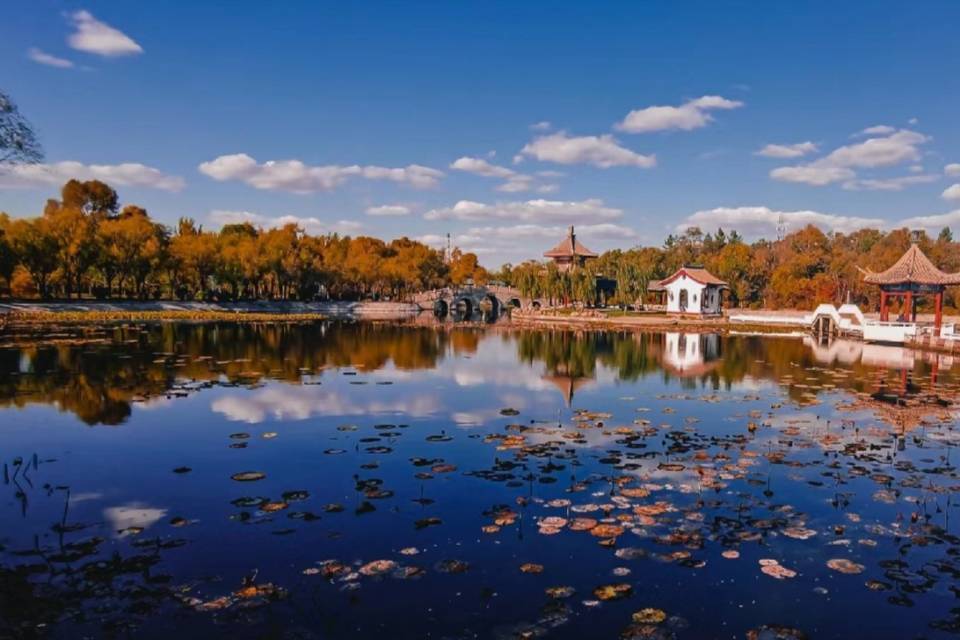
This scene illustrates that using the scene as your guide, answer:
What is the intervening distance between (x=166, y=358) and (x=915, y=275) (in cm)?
5465

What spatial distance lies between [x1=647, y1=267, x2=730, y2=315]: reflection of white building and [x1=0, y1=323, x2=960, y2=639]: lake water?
5727cm

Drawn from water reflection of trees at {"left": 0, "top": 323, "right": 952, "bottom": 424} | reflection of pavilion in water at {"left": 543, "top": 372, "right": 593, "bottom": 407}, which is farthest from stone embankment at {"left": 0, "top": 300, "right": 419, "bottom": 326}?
reflection of pavilion in water at {"left": 543, "top": 372, "right": 593, "bottom": 407}

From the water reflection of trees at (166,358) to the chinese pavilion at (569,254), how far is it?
58.0 meters

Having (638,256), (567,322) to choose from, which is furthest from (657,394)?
(638,256)

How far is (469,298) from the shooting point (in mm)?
105375

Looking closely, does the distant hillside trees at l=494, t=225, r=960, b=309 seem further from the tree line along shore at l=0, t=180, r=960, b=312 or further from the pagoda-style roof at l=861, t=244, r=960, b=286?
the pagoda-style roof at l=861, t=244, r=960, b=286

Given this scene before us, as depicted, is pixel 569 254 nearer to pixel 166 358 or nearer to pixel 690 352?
pixel 690 352

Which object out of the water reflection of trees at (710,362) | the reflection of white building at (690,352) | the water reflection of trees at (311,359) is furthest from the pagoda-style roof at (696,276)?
the water reflection of trees at (710,362)

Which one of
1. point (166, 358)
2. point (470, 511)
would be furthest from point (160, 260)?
point (470, 511)

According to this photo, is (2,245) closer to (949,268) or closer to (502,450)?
(502,450)

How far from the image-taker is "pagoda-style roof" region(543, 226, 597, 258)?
4380 inches

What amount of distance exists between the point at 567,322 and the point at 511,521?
68.9m

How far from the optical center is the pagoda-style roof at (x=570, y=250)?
4380 inches

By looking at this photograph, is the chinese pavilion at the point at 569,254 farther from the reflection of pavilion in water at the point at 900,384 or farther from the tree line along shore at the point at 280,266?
the reflection of pavilion in water at the point at 900,384
